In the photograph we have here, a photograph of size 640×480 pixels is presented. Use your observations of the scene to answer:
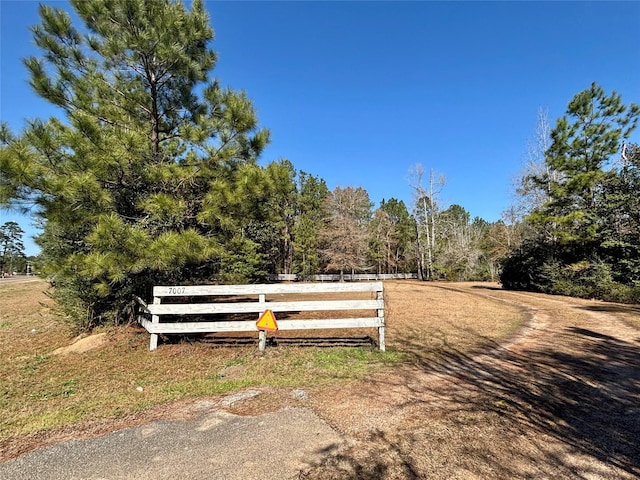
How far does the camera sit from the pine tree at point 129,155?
16.8 feet

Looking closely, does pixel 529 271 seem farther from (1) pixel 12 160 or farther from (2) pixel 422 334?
(1) pixel 12 160

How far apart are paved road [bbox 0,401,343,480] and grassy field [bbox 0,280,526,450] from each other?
67 cm

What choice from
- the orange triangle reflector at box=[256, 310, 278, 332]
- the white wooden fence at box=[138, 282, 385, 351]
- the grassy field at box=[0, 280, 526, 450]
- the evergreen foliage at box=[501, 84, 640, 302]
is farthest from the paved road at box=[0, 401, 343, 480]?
the evergreen foliage at box=[501, 84, 640, 302]

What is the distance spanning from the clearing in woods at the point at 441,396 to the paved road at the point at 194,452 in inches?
7.6

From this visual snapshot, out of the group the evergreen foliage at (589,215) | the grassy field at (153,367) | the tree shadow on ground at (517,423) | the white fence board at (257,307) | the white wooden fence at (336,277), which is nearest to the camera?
the tree shadow on ground at (517,423)

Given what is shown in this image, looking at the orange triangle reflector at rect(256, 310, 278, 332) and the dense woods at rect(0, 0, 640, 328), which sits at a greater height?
the dense woods at rect(0, 0, 640, 328)

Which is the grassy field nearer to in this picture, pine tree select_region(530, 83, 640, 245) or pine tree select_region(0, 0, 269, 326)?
pine tree select_region(0, 0, 269, 326)

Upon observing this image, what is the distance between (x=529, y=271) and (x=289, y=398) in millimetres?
18493

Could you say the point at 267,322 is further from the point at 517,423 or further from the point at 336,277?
the point at 336,277

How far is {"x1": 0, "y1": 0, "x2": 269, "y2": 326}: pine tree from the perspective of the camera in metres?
5.13

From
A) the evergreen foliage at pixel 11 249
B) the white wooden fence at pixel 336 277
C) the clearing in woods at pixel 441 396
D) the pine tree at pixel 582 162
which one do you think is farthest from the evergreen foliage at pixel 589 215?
the evergreen foliage at pixel 11 249

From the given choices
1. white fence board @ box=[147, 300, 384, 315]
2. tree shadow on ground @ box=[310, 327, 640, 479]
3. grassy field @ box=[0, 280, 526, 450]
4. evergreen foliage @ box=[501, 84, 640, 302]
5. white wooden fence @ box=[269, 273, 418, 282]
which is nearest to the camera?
tree shadow on ground @ box=[310, 327, 640, 479]

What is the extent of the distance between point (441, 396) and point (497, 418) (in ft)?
2.27

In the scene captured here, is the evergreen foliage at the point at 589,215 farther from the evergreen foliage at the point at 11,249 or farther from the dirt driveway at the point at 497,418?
the evergreen foliage at the point at 11,249
